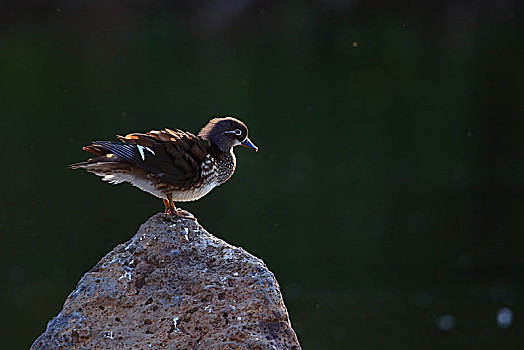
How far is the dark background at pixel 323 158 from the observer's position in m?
12.2

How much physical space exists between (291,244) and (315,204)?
1752mm

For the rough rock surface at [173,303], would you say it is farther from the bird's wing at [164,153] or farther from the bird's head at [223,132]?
the bird's head at [223,132]

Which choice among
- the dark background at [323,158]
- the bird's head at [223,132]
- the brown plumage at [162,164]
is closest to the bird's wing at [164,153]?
the brown plumage at [162,164]

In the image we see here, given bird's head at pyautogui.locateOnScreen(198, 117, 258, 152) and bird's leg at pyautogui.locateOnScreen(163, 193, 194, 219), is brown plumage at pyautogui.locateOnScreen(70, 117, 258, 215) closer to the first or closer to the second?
bird's leg at pyautogui.locateOnScreen(163, 193, 194, 219)

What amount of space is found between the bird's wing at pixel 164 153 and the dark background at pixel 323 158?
20.6ft

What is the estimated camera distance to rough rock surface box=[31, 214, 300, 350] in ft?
12.1

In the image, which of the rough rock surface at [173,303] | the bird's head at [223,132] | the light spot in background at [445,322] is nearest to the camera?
the rough rock surface at [173,303]

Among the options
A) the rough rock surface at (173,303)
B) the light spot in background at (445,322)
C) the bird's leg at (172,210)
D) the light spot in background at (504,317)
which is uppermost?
the bird's leg at (172,210)

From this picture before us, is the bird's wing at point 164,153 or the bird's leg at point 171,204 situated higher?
the bird's wing at point 164,153

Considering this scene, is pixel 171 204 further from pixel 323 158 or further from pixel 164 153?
pixel 323 158

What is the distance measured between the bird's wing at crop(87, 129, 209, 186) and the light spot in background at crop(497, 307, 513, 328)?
7.62 metres

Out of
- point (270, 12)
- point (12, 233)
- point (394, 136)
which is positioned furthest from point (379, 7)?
point (12, 233)

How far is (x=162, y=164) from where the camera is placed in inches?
171

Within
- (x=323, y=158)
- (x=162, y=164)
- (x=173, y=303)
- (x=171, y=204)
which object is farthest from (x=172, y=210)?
(x=323, y=158)
